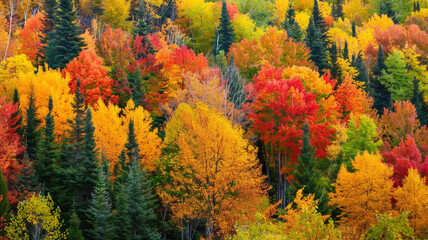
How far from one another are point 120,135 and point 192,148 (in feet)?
29.7

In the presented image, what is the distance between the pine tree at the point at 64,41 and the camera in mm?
58719

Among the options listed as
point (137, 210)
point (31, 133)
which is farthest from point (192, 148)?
point (31, 133)

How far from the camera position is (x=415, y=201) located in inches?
1449

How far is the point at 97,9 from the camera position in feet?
288

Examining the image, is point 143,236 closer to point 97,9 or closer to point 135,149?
point 135,149

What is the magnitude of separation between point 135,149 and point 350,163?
708 inches

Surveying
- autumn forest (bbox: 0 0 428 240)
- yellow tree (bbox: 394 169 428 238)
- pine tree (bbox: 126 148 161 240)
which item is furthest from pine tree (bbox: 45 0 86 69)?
yellow tree (bbox: 394 169 428 238)

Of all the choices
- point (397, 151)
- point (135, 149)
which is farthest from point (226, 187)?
point (397, 151)

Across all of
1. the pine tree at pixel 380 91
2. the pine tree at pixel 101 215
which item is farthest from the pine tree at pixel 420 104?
→ the pine tree at pixel 101 215

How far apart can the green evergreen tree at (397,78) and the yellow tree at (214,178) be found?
35.6m

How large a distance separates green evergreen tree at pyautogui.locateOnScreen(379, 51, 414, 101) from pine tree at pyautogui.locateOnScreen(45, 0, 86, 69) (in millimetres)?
40039

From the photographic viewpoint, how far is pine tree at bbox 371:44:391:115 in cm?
6806

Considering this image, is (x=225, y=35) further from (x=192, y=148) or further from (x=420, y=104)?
(x=192, y=148)

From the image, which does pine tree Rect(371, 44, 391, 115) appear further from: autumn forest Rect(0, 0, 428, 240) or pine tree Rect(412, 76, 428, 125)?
pine tree Rect(412, 76, 428, 125)
